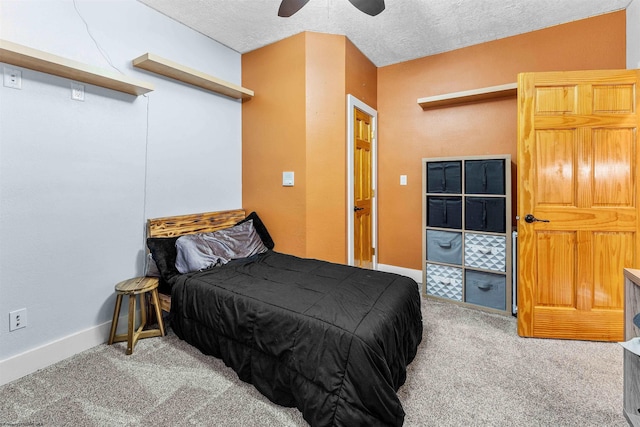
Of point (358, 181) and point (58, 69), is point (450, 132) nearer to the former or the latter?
point (358, 181)

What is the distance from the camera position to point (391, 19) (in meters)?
2.65

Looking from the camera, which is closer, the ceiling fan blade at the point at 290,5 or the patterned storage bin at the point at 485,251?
the ceiling fan blade at the point at 290,5

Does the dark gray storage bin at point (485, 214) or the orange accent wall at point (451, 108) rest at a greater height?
the orange accent wall at point (451, 108)

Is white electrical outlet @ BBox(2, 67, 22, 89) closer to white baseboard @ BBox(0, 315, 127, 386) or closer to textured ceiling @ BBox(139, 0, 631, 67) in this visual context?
textured ceiling @ BBox(139, 0, 631, 67)

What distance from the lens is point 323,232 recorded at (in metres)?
3.02

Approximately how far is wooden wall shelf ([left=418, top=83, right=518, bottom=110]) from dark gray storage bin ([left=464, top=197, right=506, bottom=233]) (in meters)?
1.03

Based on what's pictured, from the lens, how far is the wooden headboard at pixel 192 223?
8.14ft

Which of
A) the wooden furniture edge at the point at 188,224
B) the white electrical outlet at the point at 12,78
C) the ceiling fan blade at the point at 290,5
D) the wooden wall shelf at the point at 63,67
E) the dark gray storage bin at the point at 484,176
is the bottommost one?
the wooden furniture edge at the point at 188,224

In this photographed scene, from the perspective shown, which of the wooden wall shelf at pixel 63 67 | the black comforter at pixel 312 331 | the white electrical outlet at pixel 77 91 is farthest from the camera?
the white electrical outlet at pixel 77 91

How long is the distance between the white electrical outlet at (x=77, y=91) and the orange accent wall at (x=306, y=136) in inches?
58.6

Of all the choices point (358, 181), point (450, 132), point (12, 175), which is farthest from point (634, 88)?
point (12, 175)

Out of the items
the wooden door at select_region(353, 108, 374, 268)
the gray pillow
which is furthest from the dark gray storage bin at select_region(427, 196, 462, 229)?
the gray pillow

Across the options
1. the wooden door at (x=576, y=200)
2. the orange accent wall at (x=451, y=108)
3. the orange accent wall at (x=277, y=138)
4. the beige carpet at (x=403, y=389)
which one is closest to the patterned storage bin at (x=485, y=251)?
the wooden door at (x=576, y=200)

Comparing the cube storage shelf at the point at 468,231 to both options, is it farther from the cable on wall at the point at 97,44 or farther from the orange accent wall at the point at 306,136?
the cable on wall at the point at 97,44
